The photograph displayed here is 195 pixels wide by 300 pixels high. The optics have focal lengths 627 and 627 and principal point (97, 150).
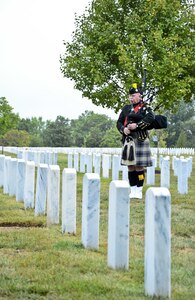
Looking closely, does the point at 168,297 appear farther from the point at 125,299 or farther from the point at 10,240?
the point at 10,240

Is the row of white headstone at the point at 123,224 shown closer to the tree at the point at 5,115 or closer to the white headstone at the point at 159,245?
the white headstone at the point at 159,245

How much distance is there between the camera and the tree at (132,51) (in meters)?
25.5

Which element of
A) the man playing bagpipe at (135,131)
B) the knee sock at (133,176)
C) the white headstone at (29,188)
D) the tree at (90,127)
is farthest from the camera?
the tree at (90,127)

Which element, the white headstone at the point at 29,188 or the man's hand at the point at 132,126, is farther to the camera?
the man's hand at the point at 132,126

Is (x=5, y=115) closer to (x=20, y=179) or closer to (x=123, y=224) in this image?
(x=20, y=179)

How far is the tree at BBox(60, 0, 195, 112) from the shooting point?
25531 millimetres

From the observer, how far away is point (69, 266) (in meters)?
5.45

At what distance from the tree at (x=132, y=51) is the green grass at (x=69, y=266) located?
17.7 metres

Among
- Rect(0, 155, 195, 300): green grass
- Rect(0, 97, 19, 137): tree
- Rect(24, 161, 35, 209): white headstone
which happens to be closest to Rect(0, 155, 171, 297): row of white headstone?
Rect(0, 155, 195, 300): green grass

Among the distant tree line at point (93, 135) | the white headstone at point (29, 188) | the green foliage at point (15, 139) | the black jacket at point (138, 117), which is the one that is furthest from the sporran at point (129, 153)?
the green foliage at point (15, 139)

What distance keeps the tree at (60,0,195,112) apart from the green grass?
17704 millimetres

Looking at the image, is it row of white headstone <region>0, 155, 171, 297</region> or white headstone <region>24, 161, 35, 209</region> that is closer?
row of white headstone <region>0, 155, 171, 297</region>

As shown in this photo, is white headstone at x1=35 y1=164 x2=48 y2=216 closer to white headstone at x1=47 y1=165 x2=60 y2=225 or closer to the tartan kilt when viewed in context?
white headstone at x1=47 y1=165 x2=60 y2=225

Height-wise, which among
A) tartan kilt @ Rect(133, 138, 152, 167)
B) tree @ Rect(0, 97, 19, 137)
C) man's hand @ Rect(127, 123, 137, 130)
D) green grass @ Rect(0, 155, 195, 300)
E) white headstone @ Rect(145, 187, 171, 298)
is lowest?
green grass @ Rect(0, 155, 195, 300)
